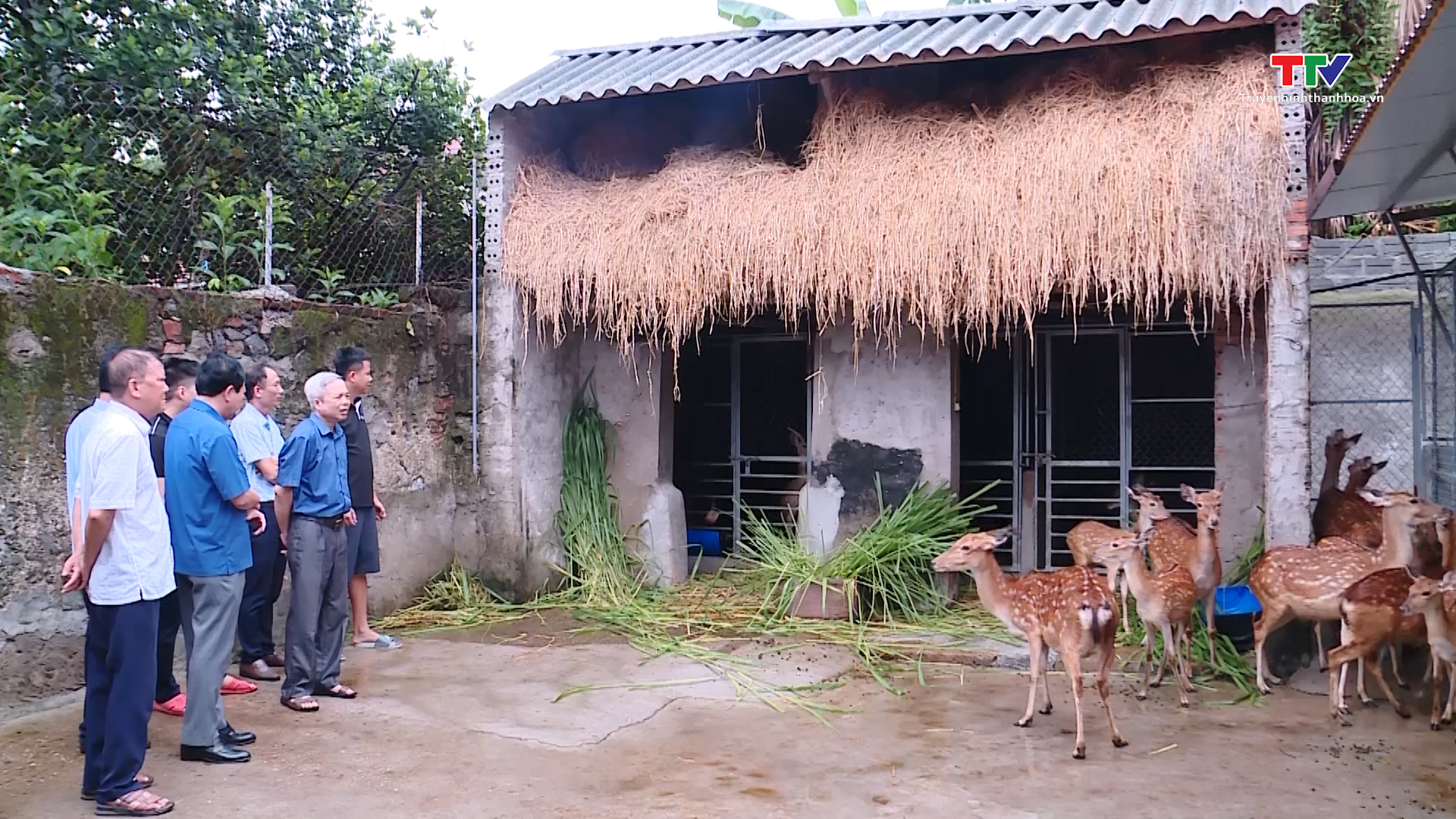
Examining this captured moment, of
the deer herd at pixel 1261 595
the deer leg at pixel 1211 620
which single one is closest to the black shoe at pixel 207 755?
the deer herd at pixel 1261 595

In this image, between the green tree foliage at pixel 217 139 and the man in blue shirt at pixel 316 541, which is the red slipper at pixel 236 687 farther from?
the green tree foliage at pixel 217 139

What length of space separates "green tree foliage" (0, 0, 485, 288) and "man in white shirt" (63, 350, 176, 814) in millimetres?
2805

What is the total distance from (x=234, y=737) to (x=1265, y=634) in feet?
18.9

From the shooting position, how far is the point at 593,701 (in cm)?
596

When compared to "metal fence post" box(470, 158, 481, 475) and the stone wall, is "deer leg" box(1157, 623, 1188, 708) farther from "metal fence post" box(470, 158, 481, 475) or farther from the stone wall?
"metal fence post" box(470, 158, 481, 475)

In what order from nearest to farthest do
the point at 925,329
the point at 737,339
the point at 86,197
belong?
the point at 86,197 < the point at 925,329 < the point at 737,339

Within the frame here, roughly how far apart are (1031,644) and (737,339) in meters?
4.62

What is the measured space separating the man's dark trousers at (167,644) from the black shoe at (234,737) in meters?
0.56

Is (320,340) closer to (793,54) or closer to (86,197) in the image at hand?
(86,197)

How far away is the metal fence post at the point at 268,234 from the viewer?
24.4 ft

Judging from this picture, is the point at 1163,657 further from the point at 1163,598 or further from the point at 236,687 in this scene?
the point at 236,687

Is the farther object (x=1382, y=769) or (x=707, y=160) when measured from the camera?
(x=707, y=160)

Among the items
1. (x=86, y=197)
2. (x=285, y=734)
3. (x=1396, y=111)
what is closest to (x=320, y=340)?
(x=86, y=197)

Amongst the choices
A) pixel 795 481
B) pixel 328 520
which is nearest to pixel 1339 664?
pixel 795 481
